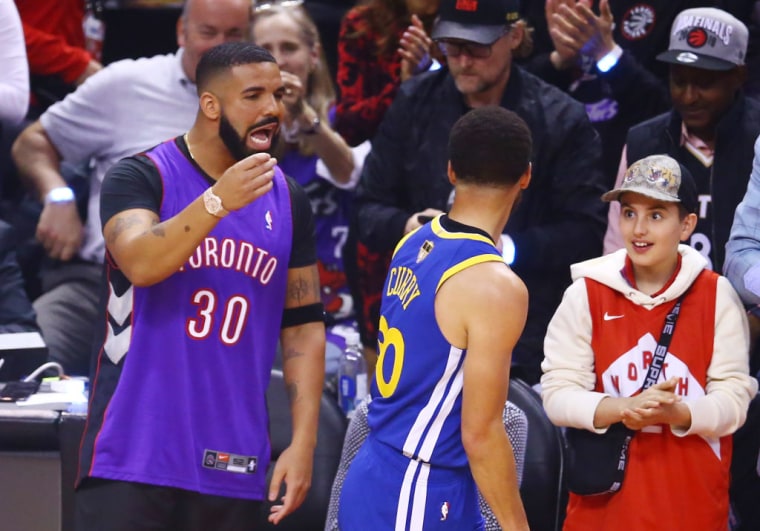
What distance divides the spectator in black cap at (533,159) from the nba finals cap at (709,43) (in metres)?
0.46

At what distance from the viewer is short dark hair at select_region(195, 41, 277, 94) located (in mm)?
3732

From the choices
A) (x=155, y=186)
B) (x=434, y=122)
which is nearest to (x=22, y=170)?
(x=434, y=122)

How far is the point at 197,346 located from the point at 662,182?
155 cm

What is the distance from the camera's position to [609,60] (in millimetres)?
5281

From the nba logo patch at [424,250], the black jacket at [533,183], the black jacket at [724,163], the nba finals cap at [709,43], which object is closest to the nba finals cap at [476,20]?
the black jacket at [533,183]

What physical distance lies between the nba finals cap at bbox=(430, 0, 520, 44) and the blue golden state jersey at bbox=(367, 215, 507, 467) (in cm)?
168

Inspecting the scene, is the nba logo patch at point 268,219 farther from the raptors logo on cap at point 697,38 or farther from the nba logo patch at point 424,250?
the raptors logo on cap at point 697,38

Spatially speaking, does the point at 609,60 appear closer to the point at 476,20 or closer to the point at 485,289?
the point at 476,20

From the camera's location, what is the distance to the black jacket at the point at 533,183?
4.96 metres

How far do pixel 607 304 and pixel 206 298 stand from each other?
1292 mm

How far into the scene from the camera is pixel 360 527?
342cm

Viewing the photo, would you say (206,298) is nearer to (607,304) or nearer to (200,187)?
(200,187)

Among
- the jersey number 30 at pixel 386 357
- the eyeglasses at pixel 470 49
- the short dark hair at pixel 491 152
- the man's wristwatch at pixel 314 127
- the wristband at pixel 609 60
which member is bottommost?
the man's wristwatch at pixel 314 127

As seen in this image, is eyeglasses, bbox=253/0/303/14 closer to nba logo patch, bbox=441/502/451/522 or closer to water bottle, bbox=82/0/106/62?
water bottle, bbox=82/0/106/62
